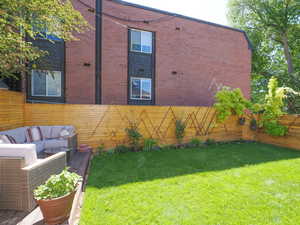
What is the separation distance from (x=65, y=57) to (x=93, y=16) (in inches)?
104

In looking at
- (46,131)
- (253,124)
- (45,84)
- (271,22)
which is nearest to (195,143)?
(253,124)

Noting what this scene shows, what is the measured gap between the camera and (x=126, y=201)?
294cm

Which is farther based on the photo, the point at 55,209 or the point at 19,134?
the point at 19,134

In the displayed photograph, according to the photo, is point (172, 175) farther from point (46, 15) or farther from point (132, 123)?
point (46, 15)

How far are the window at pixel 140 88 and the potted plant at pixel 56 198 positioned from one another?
7468 millimetres

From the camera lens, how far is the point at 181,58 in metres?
10.7

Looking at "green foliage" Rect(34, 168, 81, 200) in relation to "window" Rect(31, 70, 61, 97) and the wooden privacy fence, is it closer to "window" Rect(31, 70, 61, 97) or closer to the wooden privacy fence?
the wooden privacy fence

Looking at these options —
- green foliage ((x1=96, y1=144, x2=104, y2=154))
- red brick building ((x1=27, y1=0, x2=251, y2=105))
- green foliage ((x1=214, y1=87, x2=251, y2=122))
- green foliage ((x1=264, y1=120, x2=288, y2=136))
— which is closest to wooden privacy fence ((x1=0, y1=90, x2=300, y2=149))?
green foliage ((x1=96, y1=144, x2=104, y2=154))

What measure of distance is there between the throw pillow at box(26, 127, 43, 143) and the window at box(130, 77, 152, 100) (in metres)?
5.23

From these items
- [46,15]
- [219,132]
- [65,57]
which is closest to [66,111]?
[46,15]

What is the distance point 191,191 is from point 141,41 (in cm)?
876

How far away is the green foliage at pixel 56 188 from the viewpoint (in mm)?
2225

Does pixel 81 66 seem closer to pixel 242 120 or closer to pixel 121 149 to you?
pixel 121 149

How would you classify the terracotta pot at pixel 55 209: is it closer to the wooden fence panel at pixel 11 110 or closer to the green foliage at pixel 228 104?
the wooden fence panel at pixel 11 110
